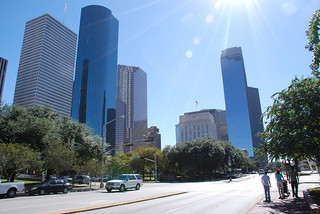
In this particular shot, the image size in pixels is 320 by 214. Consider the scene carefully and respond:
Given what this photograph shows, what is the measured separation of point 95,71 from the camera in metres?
177

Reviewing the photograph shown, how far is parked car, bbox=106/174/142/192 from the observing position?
77.7 ft

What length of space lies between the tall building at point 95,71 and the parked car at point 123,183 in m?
151

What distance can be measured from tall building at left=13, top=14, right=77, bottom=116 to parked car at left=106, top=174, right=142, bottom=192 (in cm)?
15480

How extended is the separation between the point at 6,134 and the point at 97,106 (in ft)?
493

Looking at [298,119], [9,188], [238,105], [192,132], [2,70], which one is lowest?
[9,188]

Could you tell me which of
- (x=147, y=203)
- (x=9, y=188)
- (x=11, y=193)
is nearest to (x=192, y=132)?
(x=11, y=193)

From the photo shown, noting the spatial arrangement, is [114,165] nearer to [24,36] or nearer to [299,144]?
[299,144]

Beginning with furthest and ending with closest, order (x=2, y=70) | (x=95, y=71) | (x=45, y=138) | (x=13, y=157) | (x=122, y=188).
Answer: (x=95, y=71), (x=2, y=70), (x=45, y=138), (x=122, y=188), (x=13, y=157)

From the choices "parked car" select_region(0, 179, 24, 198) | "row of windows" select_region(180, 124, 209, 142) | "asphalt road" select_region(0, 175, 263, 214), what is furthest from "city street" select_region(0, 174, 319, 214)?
"row of windows" select_region(180, 124, 209, 142)

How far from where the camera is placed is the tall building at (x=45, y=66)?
6658 inches

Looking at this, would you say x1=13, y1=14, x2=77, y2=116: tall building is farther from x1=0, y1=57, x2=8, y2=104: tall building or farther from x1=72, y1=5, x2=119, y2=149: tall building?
x1=0, y1=57, x2=8, y2=104: tall building

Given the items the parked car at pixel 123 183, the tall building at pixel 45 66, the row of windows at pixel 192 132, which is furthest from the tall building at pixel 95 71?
the parked car at pixel 123 183

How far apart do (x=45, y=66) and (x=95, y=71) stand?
39.4 m

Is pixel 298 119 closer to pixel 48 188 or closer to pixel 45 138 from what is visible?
pixel 48 188
